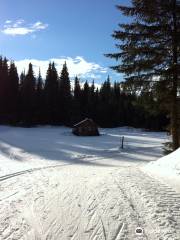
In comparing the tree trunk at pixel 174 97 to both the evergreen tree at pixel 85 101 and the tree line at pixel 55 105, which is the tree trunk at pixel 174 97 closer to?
the tree line at pixel 55 105

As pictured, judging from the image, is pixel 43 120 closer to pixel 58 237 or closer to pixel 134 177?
pixel 134 177

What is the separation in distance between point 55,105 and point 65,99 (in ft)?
8.78

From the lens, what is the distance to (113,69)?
19391 millimetres

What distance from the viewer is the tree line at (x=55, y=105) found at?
66.5 metres

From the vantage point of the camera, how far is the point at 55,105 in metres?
69.2

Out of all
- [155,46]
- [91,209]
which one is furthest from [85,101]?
[91,209]

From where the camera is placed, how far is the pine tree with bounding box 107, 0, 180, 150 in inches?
723

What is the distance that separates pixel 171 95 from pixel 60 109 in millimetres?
51556

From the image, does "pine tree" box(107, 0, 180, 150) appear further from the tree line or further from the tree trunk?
the tree line

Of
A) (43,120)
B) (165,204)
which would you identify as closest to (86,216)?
(165,204)

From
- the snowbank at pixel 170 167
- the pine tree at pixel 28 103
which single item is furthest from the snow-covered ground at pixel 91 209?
the pine tree at pixel 28 103

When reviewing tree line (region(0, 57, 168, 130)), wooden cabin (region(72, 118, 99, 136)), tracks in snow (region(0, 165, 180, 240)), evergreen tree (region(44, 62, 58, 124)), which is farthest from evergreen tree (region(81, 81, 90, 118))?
tracks in snow (region(0, 165, 180, 240))

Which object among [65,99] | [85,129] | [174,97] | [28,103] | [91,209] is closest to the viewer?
[91,209]

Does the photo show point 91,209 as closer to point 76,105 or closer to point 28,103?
point 28,103
